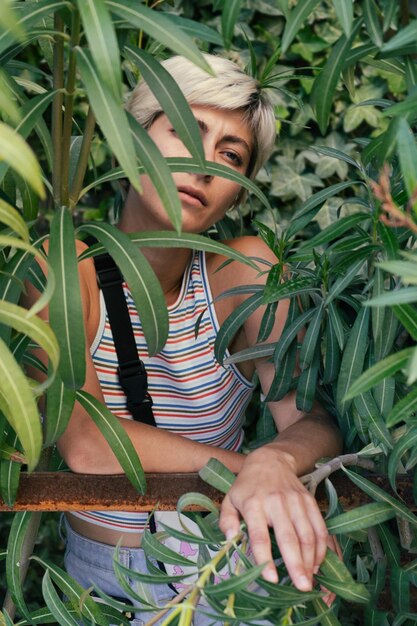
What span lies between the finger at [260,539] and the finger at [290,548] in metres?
0.02

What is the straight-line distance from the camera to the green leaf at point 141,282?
1.14m

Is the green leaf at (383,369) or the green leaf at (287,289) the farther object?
the green leaf at (287,289)


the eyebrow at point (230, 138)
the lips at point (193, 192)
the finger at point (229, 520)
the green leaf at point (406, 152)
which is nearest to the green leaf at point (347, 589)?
the finger at point (229, 520)

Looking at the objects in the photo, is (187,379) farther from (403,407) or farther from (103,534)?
(403,407)

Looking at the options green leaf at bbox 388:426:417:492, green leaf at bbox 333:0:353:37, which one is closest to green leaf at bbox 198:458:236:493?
green leaf at bbox 388:426:417:492

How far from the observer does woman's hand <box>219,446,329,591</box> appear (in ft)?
3.51

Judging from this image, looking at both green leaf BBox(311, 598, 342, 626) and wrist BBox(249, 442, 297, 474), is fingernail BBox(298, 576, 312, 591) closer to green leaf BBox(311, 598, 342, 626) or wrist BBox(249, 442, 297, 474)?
green leaf BBox(311, 598, 342, 626)

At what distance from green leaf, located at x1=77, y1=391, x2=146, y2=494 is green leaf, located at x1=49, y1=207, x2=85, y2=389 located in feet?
0.59

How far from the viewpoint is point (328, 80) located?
1193mm

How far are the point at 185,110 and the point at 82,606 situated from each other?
75 cm

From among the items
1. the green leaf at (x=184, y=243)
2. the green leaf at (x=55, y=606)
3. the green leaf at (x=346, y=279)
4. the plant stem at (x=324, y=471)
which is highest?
the green leaf at (x=184, y=243)

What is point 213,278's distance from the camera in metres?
1.88

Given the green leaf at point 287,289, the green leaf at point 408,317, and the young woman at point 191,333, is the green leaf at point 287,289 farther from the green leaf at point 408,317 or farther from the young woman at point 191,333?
the green leaf at point 408,317

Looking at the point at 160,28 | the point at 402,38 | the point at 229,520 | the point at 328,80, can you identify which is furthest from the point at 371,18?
the point at 229,520
